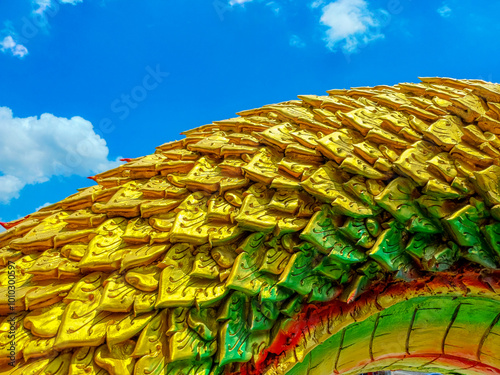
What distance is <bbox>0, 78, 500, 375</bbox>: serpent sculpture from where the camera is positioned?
1097 mm

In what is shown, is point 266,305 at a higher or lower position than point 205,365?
higher

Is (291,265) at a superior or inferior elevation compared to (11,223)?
inferior

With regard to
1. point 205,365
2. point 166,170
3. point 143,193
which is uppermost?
point 166,170

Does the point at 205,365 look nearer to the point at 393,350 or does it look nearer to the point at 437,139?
the point at 393,350

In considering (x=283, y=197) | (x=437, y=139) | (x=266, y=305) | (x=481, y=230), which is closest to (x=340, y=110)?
(x=437, y=139)

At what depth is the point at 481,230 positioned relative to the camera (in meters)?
1.16

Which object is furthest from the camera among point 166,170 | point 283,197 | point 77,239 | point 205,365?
point 166,170

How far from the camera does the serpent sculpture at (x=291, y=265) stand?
3.60 feet

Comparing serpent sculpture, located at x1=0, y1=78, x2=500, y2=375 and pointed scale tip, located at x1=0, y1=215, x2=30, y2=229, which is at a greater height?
pointed scale tip, located at x1=0, y1=215, x2=30, y2=229

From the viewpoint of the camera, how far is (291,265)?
112cm

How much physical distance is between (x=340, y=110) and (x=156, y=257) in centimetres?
81

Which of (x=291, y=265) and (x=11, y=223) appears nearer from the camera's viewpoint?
(x=291, y=265)

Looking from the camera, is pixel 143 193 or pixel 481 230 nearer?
pixel 481 230

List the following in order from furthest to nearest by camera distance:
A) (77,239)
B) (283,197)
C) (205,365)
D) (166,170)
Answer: (166,170)
(77,239)
(283,197)
(205,365)
